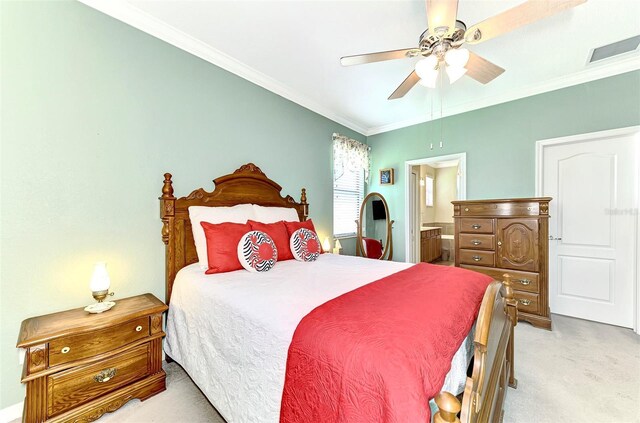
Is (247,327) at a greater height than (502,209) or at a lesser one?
lesser

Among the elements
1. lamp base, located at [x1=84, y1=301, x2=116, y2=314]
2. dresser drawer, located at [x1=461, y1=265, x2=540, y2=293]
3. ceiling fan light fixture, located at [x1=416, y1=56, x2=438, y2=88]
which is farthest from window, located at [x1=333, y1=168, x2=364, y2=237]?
lamp base, located at [x1=84, y1=301, x2=116, y2=314]

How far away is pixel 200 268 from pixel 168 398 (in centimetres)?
90

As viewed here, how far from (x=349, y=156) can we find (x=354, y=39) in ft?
6.95

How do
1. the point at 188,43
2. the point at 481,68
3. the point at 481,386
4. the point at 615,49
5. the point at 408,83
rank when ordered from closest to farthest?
the point at 481,386 → the point at 481,68 → the point at 408,83 → the point at 188,43 → the point at 615,49

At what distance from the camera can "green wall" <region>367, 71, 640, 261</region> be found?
2.73 m

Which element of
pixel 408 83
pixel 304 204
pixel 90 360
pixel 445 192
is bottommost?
pixel 90 360

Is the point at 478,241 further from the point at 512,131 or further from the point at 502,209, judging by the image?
the point at 512,131

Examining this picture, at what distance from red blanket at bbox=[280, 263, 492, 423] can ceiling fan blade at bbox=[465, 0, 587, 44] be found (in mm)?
1652

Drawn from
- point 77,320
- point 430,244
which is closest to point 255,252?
point 77,320

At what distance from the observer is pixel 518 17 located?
4.76 ft

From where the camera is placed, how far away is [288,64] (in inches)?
106

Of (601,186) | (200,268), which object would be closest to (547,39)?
(601,186)

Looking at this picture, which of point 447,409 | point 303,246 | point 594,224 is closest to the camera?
point 447,409

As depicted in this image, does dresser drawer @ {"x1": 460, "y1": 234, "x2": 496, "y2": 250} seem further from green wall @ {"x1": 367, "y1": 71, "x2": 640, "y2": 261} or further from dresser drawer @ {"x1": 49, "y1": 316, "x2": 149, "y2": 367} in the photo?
dresser drawer @ {"x1": 49, "y1": 316, "x2": 149, "y2": 367}
